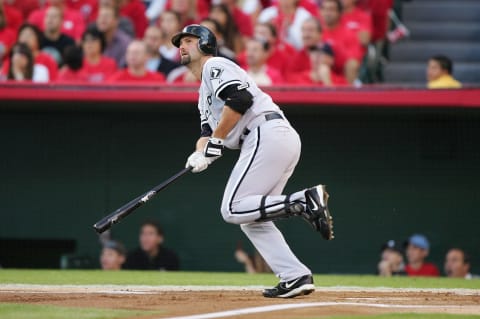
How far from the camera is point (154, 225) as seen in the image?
1066cm

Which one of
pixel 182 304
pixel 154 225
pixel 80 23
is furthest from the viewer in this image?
pixel 80 23

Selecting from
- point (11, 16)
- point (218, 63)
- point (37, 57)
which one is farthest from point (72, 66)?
point (218, 63)

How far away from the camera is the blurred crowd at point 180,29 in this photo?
1124cm

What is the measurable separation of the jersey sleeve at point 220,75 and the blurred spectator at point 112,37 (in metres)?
5.46

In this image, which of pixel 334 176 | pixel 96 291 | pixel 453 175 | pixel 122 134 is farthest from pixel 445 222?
pixel 96 291

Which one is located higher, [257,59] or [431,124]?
[257,59]

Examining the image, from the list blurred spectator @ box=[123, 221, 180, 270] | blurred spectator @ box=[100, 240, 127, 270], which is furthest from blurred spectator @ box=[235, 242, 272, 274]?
blurred spectator @ box=[100, 240, 127, 270]

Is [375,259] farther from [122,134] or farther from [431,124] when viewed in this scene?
[122,134]

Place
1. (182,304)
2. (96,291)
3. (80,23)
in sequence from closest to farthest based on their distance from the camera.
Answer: (182,304), (96,291), (80,23)

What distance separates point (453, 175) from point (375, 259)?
113 centimetres

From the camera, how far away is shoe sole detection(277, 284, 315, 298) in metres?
6.56

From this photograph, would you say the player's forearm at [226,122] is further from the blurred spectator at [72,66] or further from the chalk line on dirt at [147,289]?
the blurred spectator at [72,66]

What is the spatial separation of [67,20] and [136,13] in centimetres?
81

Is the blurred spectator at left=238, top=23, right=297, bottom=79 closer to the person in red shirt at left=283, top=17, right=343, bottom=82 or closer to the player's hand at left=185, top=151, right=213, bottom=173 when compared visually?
the person in red shirt at left=283, top=17, right=343, bottom=82
